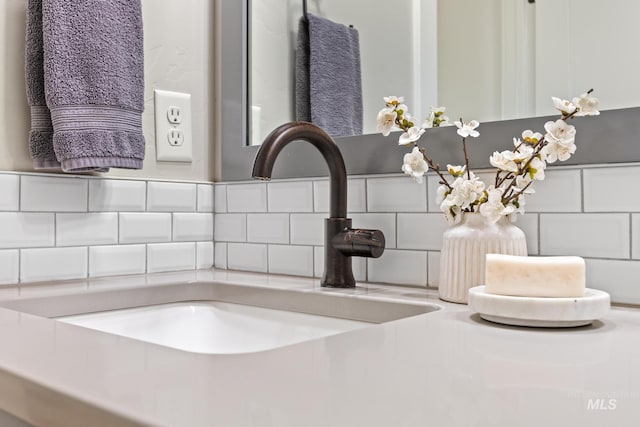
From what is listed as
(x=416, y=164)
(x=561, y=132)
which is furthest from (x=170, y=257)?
(x=561, y=132)

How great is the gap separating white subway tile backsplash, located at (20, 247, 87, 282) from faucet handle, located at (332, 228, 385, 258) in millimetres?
502

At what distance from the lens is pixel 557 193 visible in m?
0.89

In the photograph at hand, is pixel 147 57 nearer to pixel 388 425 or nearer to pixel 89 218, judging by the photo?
pixel 89 218

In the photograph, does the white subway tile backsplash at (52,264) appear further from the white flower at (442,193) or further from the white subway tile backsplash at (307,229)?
the white flower at (442,193)

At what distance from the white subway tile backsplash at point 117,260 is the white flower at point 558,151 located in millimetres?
811

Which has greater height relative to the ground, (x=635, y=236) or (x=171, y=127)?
(x=171, y=127)

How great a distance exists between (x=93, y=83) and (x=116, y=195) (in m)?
0.24

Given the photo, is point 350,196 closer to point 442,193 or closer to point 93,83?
point 442,193

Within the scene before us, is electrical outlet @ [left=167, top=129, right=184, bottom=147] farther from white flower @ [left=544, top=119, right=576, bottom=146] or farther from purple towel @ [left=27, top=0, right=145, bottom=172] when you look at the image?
white flower @ [left=544, top=119, right=576, bottom=146]

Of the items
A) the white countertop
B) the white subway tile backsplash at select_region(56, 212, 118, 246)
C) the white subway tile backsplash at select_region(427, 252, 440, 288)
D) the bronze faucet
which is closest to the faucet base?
the bronze faucet

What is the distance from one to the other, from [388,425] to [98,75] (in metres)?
0.90

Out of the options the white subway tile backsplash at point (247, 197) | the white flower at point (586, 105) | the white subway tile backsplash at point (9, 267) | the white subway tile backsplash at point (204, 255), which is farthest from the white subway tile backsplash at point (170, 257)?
the white flower at point (586, 105)

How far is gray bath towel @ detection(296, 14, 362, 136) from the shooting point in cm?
124

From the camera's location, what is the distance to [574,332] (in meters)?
0.65
